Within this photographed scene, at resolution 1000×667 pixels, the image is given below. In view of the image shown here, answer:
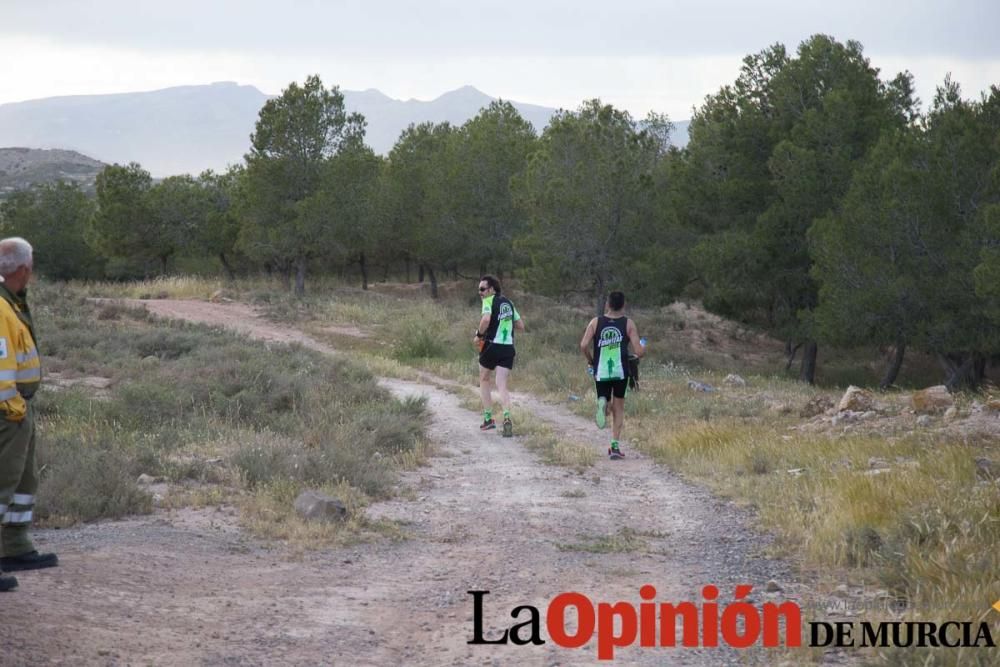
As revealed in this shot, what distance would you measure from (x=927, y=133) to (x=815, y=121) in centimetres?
280

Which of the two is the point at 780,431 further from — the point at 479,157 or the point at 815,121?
the point at 479,157

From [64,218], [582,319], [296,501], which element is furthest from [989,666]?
[64,218]

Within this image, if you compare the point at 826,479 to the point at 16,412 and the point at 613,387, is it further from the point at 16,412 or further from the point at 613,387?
the point at 16,412

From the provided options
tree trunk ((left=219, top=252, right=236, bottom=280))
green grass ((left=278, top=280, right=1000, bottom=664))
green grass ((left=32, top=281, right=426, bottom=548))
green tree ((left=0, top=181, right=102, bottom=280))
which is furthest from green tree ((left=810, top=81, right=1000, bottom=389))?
green tree ((left=0, top=181, right=102, bottom=280))

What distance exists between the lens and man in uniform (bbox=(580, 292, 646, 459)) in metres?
11.0

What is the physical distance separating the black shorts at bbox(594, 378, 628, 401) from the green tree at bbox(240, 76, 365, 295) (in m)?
27.7

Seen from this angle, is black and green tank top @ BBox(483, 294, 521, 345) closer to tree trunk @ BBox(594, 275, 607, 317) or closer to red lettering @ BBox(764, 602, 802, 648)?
red lettering @ BBox(764, 602, 802, 648)

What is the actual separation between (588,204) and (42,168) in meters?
105

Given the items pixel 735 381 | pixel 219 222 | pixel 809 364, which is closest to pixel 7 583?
pixel 735 381

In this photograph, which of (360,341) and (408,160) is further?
(408,160)

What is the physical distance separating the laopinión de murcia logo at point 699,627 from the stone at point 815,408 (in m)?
8.44

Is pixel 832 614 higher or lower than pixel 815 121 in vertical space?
lower

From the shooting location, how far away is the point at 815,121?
26328 mm

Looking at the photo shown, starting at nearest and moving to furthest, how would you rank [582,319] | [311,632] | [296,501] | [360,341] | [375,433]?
1. [311,632]
2. [296,501]
3. [375,433]
4. [360,341]
5. [582,319]
